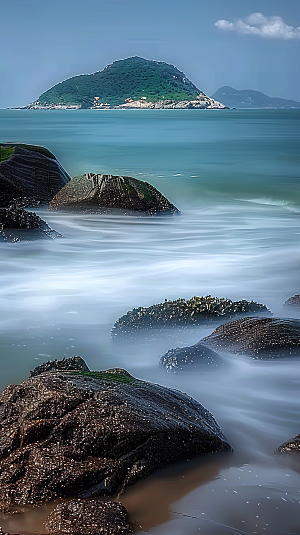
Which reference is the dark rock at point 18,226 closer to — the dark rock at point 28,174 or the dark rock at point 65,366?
the dark rock at point 28,174

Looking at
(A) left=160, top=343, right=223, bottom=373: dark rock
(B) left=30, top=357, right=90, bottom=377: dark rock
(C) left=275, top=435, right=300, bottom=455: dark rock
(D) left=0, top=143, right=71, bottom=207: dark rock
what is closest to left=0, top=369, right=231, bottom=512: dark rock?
(C) left=275, top=435, right=300, bottom=455: dark rock

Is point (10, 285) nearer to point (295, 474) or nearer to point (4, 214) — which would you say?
point (4, 214)

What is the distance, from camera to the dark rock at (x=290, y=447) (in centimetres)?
349

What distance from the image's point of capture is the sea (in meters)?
3.03

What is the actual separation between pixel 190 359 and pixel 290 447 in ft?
5.15

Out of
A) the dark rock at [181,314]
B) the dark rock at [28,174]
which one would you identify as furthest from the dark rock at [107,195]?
the dark rock at [181,314]

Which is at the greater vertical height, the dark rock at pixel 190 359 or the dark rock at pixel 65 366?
the dark rock at pixel 65 366

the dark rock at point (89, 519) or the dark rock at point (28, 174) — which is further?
the dark rock at point (28, 174)

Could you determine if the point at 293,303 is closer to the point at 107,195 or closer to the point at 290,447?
the point at 290,447

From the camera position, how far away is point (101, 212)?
13.1m

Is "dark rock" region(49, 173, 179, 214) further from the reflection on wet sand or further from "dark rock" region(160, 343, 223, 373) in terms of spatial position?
the reflection on wet sand

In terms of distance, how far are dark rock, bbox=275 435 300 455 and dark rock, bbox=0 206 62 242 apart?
289 inches

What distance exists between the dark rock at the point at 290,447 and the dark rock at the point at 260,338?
1652mm

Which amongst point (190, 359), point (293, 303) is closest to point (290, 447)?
point (190, 359)
